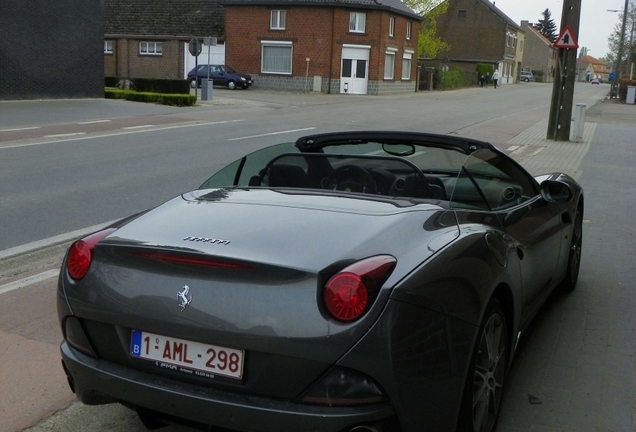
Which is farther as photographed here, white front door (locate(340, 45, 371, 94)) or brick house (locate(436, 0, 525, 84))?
brick house (locate(436, 0, 525, 84))

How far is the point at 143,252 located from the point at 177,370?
1.63 feet

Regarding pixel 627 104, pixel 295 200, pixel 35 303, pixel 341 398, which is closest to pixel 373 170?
pixel 295 200

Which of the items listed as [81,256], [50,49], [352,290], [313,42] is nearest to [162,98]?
[50,49]

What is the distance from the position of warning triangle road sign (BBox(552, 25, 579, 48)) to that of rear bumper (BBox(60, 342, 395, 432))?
1862 centimetres

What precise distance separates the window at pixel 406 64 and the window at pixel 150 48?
16626 mm

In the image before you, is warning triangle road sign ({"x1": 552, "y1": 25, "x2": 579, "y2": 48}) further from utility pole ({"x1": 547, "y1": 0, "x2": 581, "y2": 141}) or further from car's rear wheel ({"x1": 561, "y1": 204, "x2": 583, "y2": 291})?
car's rear wheel ({"x1": 561, "y1": 204, "x2": 583, "y2": 291})

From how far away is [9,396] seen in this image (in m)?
3.95

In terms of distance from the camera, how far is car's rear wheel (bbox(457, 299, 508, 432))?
3143 mm

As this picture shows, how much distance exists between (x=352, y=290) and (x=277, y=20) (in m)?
47.5

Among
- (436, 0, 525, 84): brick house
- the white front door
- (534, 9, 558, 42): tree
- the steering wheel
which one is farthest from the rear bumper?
(534, 9, 558, 42): tree

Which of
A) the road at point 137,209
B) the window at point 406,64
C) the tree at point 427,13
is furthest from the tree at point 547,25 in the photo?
the road at point 137,209

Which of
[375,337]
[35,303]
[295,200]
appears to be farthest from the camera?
[35,303]

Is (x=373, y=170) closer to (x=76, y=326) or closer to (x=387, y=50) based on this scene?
(x=76, y=326)

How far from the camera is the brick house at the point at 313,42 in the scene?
47.4 meters
